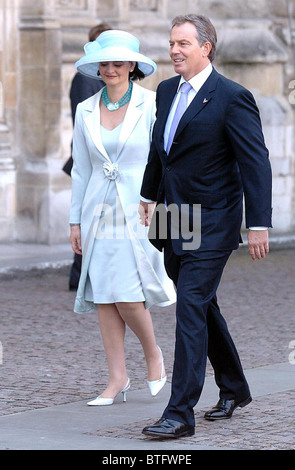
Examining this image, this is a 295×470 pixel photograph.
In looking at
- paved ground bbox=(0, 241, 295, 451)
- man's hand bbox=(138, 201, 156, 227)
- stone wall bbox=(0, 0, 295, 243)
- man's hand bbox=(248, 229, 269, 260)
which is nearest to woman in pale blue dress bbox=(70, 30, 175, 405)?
man's hand bbox=(138, 201, 156, 227)

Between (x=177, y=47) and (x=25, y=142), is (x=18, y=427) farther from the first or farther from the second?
(x=25, y=142)

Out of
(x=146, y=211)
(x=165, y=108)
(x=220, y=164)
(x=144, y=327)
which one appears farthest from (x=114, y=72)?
(x=144, y=327)

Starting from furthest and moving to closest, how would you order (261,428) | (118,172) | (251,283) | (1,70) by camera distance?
(1,70) → (251,283) → (118,172) → (261,428)

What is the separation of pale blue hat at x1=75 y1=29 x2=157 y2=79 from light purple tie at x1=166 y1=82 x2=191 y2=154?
2.09ft

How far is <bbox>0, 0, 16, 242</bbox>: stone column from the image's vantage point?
14109 mm

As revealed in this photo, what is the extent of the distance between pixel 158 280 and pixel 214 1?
9970 mm

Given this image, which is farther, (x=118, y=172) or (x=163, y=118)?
(x=118, y=172)

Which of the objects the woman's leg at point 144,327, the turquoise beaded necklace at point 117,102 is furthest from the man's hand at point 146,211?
the turquoise beaded necklace at point 117,102

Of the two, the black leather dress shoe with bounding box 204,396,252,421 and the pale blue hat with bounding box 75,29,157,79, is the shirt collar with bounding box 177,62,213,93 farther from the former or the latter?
the black leather dress shoe with bounding box 204,396,252,421

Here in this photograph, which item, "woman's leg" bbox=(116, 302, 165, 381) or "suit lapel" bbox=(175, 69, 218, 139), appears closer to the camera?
"suit lapel" bbox=(175, 69, 218, 139)

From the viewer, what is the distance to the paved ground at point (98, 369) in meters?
6.09

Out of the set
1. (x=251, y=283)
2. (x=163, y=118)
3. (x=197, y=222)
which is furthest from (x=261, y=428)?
(x=251, y=283)

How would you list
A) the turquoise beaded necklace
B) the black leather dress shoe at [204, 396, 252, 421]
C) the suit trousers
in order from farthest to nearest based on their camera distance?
the turquoise beaded necklace < the black leather dress shoe at [204, 396, 252, 421] < the suit trousers
